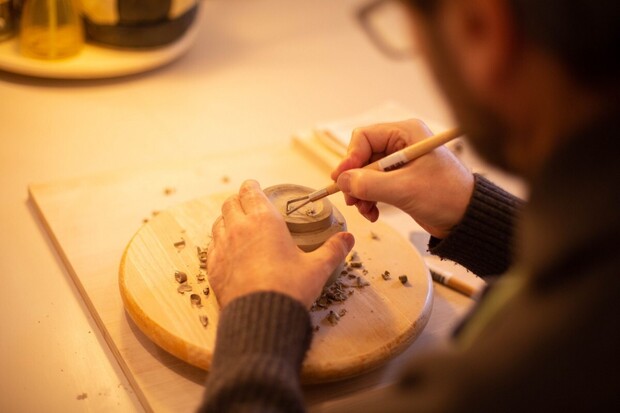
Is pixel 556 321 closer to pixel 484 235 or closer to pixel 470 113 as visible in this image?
pixel 470 113

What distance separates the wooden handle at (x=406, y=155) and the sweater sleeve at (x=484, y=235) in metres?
0.10

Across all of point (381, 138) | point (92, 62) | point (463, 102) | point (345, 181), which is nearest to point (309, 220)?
point (345, 181)

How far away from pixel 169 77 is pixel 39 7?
312 millimetres

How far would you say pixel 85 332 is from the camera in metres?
1.04

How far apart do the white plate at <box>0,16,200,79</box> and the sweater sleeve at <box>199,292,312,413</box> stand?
946 millimetres

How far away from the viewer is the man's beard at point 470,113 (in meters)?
0.66

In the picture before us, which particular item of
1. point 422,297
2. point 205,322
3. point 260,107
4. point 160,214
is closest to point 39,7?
point 260,107

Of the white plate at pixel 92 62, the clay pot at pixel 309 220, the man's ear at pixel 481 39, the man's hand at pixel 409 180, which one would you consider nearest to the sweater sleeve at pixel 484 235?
the man's hand at pixel 409 180

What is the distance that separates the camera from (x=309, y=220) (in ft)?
3.33

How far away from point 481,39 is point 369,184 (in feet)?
1.26

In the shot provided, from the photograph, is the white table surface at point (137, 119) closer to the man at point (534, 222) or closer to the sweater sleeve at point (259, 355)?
the man at point (534, 222)

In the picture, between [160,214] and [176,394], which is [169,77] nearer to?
[160,214]

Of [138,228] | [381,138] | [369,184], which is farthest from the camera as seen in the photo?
[138,228]

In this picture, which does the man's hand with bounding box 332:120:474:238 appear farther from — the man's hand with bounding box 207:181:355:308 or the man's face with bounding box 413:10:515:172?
the man's face with bounding box 413:10:515:172
